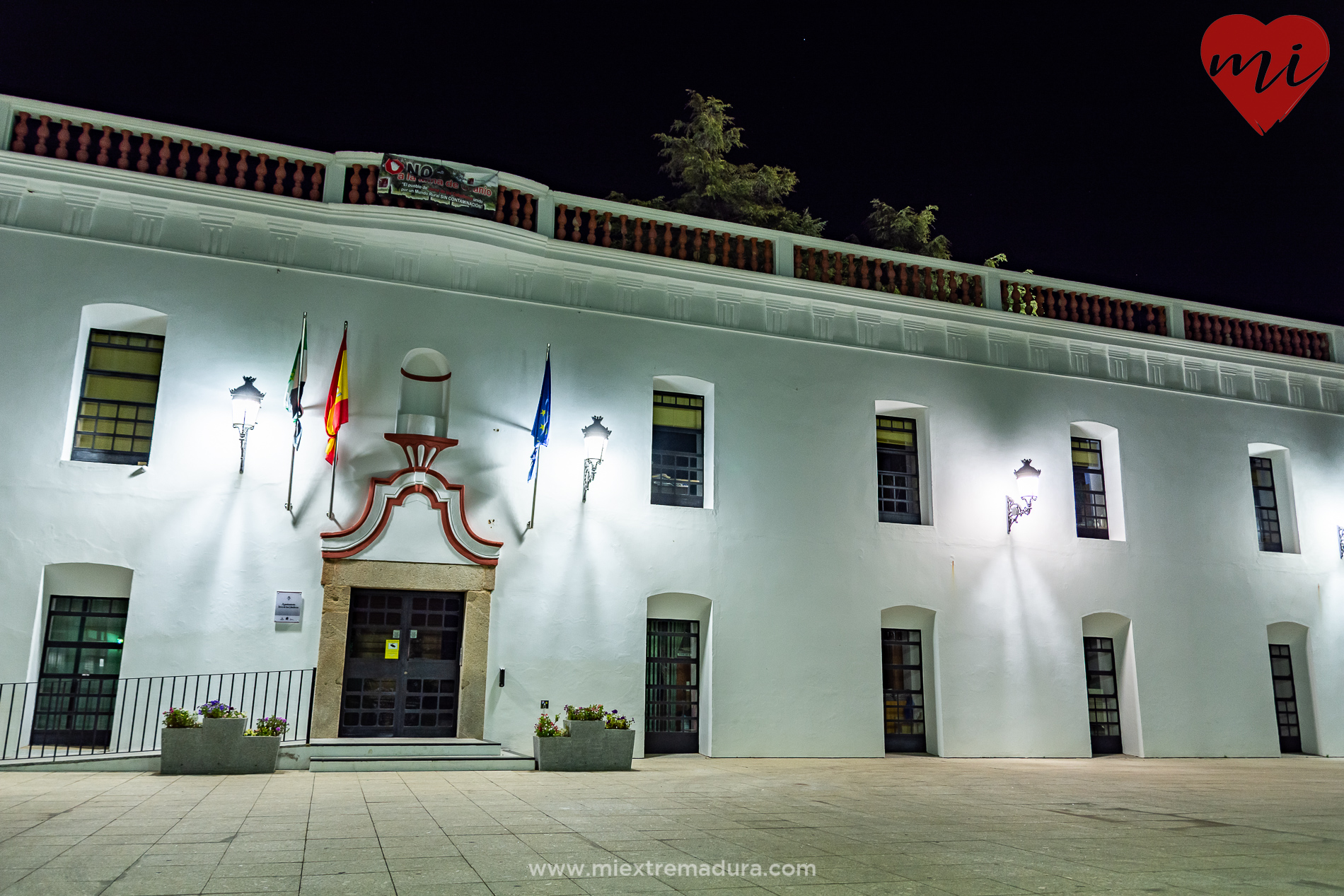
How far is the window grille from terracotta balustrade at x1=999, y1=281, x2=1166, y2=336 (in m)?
5.96

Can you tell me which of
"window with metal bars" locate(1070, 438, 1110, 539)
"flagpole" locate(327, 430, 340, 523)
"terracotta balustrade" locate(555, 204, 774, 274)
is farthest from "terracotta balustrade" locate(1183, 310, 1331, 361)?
"flagpole" locate(327, 430, 340, 523)

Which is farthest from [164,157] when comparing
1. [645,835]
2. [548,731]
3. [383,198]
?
[645,835]

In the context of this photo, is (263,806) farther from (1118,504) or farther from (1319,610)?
(1319,610)

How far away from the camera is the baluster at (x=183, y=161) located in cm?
1241

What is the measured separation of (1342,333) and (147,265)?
20723mm

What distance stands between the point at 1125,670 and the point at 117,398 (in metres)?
15.5

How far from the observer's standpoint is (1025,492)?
15391 millimetres

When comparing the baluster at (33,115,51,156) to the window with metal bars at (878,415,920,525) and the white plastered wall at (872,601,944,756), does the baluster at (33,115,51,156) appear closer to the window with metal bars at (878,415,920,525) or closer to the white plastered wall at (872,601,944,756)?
the window with metal bars at (878,415,920,525)

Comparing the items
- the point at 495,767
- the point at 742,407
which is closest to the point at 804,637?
the point at 742,407

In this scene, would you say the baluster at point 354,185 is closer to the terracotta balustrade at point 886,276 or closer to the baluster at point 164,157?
the baluster at point 164,157

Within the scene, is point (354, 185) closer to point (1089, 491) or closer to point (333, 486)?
point (333, 486)

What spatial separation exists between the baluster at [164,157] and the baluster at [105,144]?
57cm

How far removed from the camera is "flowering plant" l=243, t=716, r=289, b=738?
1008 centimetres

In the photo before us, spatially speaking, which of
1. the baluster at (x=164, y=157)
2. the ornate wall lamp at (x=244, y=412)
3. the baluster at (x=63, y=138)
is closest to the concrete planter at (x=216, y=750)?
the ornate wall lamp at (x=244, y=412)
